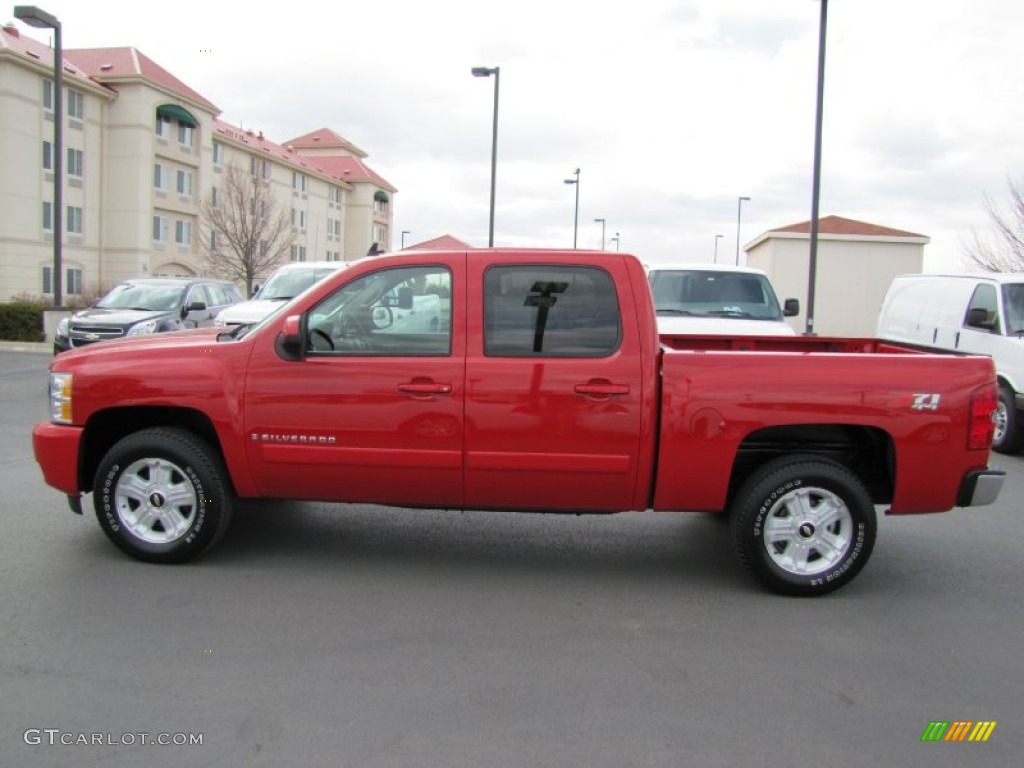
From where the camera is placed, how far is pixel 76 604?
14.7 feet

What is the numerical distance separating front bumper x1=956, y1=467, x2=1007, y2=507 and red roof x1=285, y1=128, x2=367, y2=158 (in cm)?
8547

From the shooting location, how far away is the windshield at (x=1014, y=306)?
10.2 metres

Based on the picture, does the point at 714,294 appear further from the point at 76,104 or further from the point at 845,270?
the point at 76,104

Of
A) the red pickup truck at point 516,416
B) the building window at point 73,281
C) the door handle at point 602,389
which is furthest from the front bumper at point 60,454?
the building window at point 73,281

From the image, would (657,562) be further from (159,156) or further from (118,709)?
(159,156)

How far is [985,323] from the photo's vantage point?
1044cm

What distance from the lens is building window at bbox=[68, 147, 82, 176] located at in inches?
1815

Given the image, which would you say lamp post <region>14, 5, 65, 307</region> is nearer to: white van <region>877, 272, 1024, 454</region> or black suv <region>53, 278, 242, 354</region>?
black suv <region>53, 278, 242, 354</region>

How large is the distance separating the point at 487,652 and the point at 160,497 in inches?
90.6

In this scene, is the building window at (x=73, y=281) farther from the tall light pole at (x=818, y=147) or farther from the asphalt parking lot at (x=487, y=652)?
the asphalt parking lot at (x=487, y=652)

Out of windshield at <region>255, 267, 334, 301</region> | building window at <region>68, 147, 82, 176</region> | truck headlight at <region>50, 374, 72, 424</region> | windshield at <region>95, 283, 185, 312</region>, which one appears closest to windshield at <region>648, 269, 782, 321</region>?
windshield at <region>255, 267, 334, 301</region>

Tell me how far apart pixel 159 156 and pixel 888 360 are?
53503mm

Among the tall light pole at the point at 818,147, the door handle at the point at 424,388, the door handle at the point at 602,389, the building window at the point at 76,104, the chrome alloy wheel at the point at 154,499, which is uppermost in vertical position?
the building window at the point at 76,104

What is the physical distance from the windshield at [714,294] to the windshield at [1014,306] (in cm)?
264
